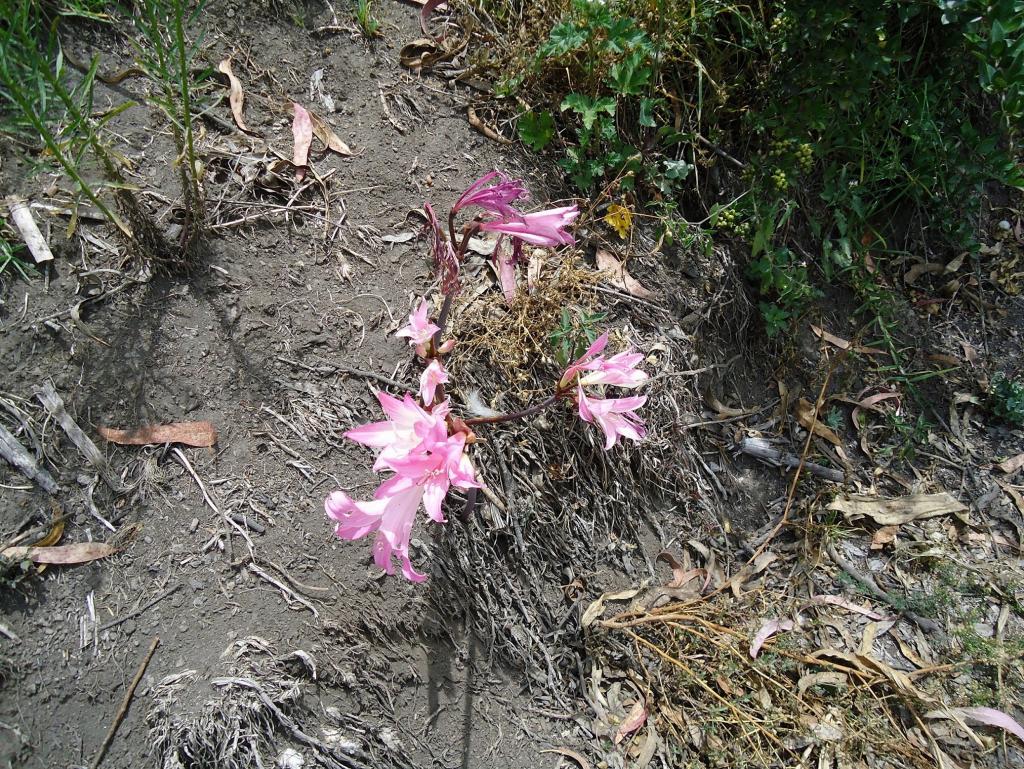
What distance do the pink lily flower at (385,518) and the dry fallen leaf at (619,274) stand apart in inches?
57.7

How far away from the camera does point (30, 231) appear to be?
190 centimetres

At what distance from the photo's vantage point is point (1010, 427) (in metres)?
3.01

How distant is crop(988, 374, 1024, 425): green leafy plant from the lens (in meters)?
2.97

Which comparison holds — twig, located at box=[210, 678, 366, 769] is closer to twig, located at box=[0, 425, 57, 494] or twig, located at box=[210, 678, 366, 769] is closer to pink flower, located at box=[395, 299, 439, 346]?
twig, located at box=[0, 425, 57, 494]

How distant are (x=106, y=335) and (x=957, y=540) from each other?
11.2ft

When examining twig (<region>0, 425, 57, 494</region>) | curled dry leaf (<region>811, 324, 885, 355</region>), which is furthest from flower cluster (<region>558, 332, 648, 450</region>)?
curled dry leaf (<region>811, 324, 885, 355</region>)

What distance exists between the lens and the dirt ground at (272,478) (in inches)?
64.1

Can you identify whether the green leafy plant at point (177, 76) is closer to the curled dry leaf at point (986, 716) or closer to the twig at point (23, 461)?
the twig at point (23, 461)

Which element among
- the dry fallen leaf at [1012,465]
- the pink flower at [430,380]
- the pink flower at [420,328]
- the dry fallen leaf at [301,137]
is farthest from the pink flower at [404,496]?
the dry fallen leaf at [1012,465]

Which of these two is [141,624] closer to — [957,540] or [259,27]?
[259,27]

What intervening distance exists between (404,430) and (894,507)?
241 centimetres

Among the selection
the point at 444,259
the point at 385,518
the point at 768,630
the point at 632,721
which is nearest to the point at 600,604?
the point at 632,721

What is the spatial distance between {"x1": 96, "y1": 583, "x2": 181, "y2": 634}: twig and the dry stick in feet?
0.28

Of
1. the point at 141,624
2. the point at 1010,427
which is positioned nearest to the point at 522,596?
the point at 141,624
